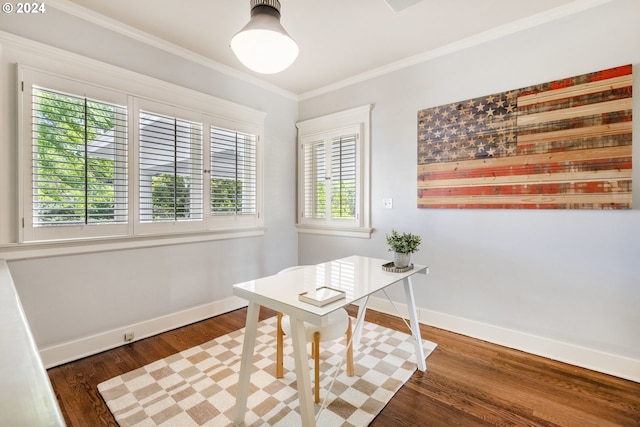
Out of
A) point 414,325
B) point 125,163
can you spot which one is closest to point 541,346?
point 414,325

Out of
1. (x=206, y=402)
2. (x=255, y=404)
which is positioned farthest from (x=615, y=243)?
(x=206, y=402)

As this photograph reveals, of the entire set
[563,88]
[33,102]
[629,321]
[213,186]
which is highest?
[563,88]

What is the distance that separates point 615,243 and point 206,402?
2.93 meters

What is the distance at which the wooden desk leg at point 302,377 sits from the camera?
1354 millimetres

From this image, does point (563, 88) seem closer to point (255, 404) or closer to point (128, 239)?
point (255, 404)

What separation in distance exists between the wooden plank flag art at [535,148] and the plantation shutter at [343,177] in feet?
2.58

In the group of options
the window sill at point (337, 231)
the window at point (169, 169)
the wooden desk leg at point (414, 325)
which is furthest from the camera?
the window sill at point (337, 231)

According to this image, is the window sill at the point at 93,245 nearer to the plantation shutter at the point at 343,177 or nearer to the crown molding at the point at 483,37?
the plantation shutter at the point at 343,177

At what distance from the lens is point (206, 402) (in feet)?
5.80

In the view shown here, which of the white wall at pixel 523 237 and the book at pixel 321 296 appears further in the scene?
the white wall at pixel 523 237

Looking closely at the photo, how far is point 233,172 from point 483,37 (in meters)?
2.69

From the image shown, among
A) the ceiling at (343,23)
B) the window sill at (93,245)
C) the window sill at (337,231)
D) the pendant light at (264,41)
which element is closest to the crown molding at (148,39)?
the ceiling at (343,23)

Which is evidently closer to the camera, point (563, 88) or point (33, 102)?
point (33, 102)

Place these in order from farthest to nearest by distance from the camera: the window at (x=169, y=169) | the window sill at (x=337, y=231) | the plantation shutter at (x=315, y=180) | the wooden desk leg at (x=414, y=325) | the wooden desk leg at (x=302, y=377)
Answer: the plantation shutter at (x=315, y=180), the window sill at (x=337, y=231), the window at (x=169, y=169), the wooden desk leg at (x=414, y=325), the wooden desk leg at (x=302, y=377)
